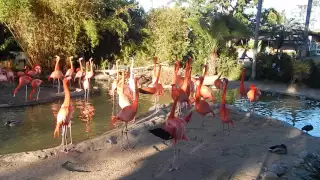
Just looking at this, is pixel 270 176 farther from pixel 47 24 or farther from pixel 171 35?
pixel 171 35

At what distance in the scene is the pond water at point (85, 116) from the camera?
23.6 ft

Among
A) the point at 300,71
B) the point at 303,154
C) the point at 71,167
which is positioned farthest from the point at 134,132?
the point at 300,71

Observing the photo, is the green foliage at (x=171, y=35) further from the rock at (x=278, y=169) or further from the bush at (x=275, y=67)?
the rock at (x=278, y=169)

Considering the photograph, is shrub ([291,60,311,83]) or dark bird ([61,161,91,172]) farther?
shrub ([291,60,311,83])

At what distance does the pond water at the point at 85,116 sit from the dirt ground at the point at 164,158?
1.03m

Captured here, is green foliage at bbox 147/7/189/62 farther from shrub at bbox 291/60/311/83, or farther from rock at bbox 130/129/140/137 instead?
rock at bbox 130/129/140/137

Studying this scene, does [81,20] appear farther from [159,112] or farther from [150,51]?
[159,112]

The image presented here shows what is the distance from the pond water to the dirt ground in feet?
3.39

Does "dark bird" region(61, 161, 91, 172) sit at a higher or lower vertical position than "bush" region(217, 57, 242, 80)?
lower

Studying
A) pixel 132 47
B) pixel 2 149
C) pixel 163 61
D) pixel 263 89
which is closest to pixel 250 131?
pixel 2 149

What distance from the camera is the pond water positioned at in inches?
284

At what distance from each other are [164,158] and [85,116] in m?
4.10

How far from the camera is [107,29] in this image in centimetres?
2103

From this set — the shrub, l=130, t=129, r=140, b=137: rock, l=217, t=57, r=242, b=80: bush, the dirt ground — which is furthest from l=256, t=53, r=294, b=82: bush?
l=130, t=129, r=140, b=137: rock
